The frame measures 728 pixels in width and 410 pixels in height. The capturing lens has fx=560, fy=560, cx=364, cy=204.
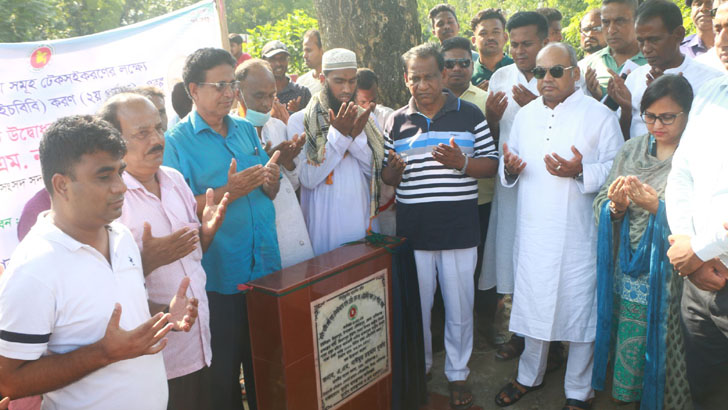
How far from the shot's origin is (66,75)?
3744 mm

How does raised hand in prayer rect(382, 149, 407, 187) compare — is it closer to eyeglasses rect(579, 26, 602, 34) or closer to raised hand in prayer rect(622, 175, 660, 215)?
raised hand in prayer rect(622, 175, 660, 215)

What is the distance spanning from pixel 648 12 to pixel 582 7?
10.5 m

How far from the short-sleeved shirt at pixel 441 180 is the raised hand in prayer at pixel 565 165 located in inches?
18.4

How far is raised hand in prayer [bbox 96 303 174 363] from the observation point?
1.82 meters

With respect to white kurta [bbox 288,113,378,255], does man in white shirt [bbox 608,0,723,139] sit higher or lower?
higher

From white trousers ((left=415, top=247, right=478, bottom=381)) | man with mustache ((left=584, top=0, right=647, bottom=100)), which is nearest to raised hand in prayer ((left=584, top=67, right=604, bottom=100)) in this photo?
man with mustache ((left=584, top=0, right=647, bottom=100))

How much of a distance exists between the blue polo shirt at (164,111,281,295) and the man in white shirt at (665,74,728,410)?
2126 mm

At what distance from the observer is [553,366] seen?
13.2 ft

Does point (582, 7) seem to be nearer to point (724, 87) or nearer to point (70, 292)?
point (724, 87)

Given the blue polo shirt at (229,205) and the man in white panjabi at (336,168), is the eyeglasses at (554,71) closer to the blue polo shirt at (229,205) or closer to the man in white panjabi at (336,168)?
the man in white panjabi at (336,168)

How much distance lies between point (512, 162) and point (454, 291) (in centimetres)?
94

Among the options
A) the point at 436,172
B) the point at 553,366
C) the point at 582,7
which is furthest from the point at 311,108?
the point at 582,7

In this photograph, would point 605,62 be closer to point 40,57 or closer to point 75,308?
point 40,57

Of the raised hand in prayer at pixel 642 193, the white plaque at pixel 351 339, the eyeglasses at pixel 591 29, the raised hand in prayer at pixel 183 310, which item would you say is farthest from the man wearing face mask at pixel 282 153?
the eyeglasses at pixel 591 29
